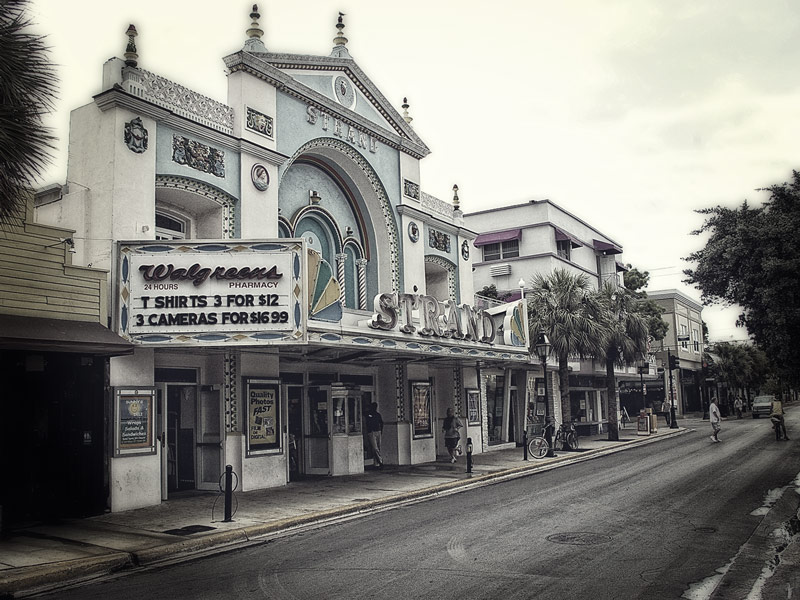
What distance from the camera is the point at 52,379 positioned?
13.6m

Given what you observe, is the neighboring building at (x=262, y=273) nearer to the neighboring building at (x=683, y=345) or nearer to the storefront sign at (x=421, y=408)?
the storefront sign at (x=421, y=408)

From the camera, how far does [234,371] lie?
17.2m

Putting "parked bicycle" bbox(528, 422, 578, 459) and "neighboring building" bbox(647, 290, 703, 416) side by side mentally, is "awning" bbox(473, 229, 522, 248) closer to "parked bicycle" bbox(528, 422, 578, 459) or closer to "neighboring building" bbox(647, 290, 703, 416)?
"parked bicycle" bbox(528, 422, 578, 459)

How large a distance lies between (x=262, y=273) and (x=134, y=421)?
3.96 meters

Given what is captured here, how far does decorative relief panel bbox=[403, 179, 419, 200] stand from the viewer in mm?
24578

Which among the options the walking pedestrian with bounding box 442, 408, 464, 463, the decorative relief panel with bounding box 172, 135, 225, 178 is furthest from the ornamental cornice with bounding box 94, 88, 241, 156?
the walking pedestrian with bounding box 442, 408, 464, 463

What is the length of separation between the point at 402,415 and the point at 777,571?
15.5 metres

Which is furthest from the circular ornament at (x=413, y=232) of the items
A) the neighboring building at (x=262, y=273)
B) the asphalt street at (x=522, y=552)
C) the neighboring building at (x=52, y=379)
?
the neighboring building at (x=52, y=379)

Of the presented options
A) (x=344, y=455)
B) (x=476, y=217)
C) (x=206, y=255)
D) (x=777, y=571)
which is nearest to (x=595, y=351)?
(x=344, y=455)

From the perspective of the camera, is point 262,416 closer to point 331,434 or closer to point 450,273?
point 331,434

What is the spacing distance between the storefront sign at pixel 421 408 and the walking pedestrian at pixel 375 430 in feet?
5.40

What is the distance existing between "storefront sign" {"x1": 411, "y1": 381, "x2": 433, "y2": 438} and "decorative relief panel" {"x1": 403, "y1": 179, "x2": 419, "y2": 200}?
21.2ft

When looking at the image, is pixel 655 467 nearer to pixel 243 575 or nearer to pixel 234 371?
pixel 234 371

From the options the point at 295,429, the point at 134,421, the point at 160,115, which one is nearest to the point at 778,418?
the point at 295,429
